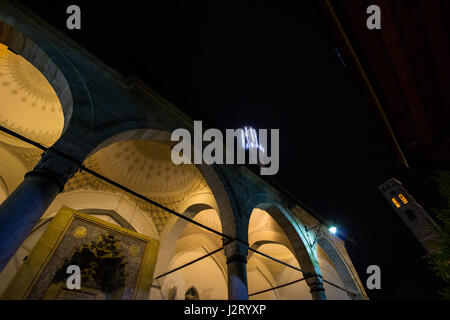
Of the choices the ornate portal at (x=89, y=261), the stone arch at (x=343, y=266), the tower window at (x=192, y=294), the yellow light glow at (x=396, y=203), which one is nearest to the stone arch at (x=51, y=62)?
the ornate portal at (x=89, y=261)

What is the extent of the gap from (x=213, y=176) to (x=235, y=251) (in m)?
2.10

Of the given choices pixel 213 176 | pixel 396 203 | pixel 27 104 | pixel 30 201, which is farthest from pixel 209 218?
pixel 396 203

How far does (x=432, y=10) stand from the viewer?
6.61 ft

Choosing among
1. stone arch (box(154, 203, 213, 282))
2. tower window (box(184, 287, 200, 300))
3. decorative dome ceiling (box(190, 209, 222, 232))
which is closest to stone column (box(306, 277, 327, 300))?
stone arch (box(154, 203, 213, 282))

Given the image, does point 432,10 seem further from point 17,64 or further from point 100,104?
point 17,64

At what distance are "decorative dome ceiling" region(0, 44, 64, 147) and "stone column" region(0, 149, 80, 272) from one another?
483cm

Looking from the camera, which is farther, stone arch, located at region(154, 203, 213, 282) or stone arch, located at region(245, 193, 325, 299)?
stone arch, located at region(154, 203, 213, 282)

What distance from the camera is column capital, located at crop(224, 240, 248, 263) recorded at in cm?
527

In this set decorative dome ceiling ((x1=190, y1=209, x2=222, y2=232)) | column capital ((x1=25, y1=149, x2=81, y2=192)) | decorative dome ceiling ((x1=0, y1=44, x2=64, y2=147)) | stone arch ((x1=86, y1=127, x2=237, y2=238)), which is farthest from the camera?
decorative dome ceiling ((x1=190, y1=209, x2=222, y2=232))

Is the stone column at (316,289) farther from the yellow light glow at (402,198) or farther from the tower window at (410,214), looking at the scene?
the yellow light glow at (402,198)

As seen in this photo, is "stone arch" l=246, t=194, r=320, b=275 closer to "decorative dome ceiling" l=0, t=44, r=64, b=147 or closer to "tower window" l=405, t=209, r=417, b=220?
"decorative dome ceiling" l=0, t=44, r=64, b=147

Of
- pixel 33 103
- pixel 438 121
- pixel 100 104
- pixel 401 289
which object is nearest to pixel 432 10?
pixel 438 121

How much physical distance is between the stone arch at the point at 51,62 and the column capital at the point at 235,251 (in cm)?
429

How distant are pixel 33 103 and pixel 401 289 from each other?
93.9 ft
